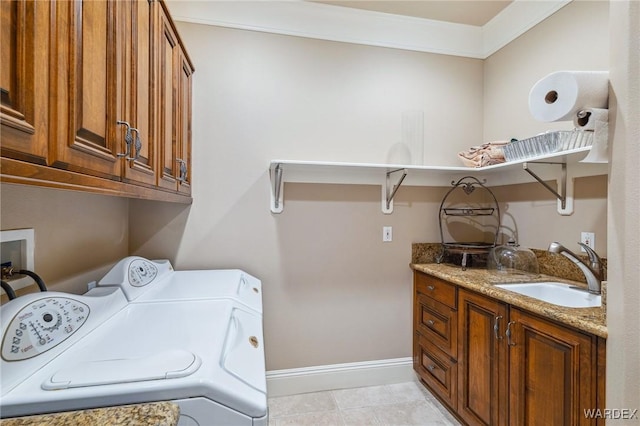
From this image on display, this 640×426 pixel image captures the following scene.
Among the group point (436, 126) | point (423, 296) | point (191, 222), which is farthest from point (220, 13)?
point (423, 296)

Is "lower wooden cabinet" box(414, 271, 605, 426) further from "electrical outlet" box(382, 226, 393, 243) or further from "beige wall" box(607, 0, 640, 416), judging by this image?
"electrical outlet" box(382, 226, 393, 243)

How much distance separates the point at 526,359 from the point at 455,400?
65cm

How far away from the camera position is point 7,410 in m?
0.60

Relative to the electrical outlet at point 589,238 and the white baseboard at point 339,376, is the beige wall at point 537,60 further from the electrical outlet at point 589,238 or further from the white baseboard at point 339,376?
the white baseboard at point 339,376

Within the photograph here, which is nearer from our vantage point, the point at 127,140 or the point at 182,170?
the point at 127,140

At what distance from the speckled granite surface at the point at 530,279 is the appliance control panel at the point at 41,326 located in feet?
5.43

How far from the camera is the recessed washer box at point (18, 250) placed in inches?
35.4

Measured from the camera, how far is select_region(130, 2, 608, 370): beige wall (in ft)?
6.57

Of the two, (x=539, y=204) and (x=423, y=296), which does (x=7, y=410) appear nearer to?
(x=423, y=296)

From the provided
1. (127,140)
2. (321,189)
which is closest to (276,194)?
(321,189)

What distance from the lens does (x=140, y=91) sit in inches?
42.2

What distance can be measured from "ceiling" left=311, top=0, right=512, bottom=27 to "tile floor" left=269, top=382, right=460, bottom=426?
2725 mm

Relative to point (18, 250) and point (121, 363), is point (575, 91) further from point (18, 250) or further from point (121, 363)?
point (18, 250)

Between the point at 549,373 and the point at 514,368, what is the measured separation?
0.18 m
